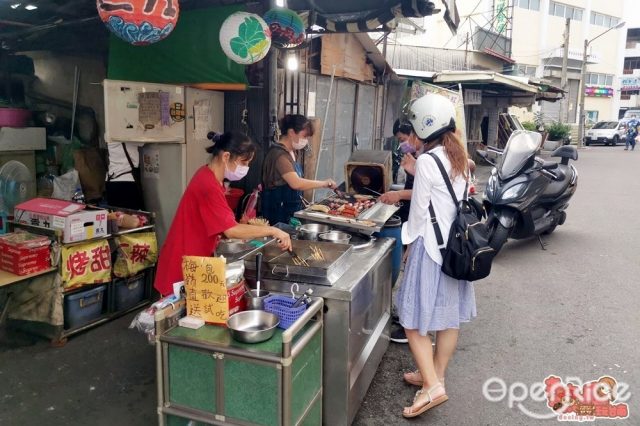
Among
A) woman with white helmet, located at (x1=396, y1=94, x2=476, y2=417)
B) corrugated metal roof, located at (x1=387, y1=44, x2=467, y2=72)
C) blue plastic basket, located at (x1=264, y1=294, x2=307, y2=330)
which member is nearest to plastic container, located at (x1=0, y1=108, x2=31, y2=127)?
blue plastic basket, located at (x1=264, y1=294, x2=307, y2=330)

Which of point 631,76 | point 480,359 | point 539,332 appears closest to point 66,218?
point 480,359

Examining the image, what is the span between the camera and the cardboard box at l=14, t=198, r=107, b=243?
425 centimetres

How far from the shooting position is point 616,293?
5.88 m

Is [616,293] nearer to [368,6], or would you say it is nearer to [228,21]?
[368,6]

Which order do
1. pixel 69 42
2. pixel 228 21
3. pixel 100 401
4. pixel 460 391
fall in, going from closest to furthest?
pixel 100 401 < pixel 460 391 < pixel 228 21 < pixel 69 42

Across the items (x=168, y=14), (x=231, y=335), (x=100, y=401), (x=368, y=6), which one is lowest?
(x=100, y=401)

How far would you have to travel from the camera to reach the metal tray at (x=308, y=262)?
3029 mm

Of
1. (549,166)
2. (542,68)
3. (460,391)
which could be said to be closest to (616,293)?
(549,166)

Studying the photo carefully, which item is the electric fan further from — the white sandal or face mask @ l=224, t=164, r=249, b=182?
the white sandal

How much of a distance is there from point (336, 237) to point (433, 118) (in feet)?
3.98

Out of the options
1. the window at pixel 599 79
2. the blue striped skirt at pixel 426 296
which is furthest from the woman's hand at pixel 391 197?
the window at pixel 599 79

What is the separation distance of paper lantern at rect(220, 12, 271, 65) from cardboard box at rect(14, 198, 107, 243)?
1.97 metres

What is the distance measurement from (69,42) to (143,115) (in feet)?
9.02

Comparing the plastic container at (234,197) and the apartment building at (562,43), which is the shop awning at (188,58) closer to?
the plastic container at (234,197)
